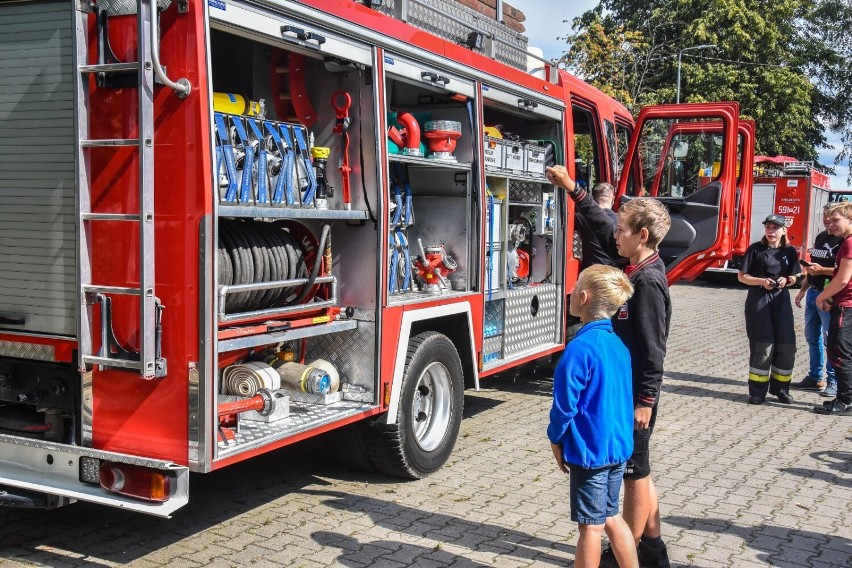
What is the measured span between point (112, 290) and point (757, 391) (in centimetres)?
681

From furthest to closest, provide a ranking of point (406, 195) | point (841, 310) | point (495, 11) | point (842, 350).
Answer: point (495, 11)
point (842, 350)
point (841, 310)
point (406, 195)

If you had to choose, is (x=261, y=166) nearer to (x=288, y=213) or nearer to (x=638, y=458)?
(x=288, y=213)

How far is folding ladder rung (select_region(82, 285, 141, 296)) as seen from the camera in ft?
13.4

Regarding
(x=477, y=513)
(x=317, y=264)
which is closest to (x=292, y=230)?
(x=317, y=264)

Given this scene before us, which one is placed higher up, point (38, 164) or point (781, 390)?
point (38, 164)

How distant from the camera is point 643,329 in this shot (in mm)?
4273

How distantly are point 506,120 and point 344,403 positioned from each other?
372cm

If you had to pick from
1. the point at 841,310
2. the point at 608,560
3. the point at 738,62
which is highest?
the point at 738,62

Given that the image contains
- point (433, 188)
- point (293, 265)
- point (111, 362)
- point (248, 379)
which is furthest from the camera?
point (433, 188)

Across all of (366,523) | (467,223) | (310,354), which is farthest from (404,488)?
(467,223)

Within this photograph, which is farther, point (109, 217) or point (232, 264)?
point (232, 264)

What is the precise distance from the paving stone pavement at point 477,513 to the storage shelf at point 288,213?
1722mm

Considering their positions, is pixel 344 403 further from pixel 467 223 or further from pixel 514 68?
pixel 514 68

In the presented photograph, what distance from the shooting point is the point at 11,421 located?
4.61m
